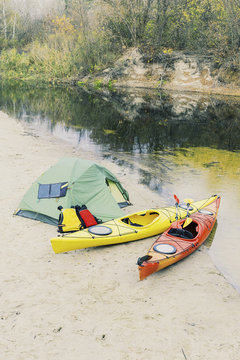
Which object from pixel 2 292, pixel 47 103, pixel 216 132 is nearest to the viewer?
pixel 2 292

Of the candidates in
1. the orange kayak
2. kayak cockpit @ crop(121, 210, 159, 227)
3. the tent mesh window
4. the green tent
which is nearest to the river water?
the orange kayak

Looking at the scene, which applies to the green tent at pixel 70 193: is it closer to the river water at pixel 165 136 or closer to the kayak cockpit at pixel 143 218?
the kayak cockpit at pixel 143 218

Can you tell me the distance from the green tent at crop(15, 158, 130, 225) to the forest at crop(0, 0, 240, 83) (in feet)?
109

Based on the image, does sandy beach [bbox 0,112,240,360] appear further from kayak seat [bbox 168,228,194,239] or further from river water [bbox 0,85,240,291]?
river water [bbox 0,85,240,291]

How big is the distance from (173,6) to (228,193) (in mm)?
37676

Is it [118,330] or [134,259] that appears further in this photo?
[134,259]

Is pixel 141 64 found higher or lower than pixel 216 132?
higher

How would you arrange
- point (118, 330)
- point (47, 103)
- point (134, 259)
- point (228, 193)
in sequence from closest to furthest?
point (118, 330) → point (134, 259) → point (228, 193) → point (47, 103)

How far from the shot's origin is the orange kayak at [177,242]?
20.4 ft

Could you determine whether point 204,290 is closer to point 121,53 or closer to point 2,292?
point 2,292

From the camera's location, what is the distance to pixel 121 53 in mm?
44188

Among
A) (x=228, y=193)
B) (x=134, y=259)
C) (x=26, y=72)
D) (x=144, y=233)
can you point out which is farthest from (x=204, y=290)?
(x=26, y=72)

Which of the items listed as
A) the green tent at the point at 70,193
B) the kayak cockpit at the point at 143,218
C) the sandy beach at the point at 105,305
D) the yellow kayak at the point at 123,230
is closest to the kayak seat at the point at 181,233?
the sandy beach at the point at 105,305

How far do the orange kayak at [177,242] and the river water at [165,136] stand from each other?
1.48ft
